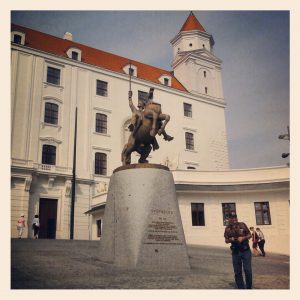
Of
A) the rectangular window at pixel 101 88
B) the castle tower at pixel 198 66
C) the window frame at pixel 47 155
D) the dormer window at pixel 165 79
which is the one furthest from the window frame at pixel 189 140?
the window frame at pixel 47 155

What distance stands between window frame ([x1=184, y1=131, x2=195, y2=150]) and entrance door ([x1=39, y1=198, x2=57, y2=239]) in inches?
434

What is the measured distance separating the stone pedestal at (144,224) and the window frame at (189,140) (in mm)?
19532

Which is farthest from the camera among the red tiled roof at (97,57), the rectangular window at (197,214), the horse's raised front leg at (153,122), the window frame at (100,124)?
the window frame at (100,124)

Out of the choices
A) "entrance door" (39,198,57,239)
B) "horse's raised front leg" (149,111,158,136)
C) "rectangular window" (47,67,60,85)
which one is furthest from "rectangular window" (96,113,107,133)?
"horse's raised front leg" (149,111,158,136)

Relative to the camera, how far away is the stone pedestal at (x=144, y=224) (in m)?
6.56

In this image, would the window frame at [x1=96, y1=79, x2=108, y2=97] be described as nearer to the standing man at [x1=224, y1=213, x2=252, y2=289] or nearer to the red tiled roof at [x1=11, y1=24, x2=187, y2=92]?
the red tiled roof at [x1=11, y1=24, x2=187, y2=92]

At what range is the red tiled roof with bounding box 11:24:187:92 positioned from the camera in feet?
72.4

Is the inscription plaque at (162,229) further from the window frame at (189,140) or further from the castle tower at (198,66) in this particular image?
the castle tower at (198,66)

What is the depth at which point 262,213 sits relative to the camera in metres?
18.7

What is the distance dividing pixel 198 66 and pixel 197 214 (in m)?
14.2

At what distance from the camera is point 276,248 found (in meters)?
16.7

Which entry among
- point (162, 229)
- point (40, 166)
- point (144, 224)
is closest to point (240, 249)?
point (162, 229)

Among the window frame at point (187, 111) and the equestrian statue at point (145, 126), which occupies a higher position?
the window frame at point (187, 111)
